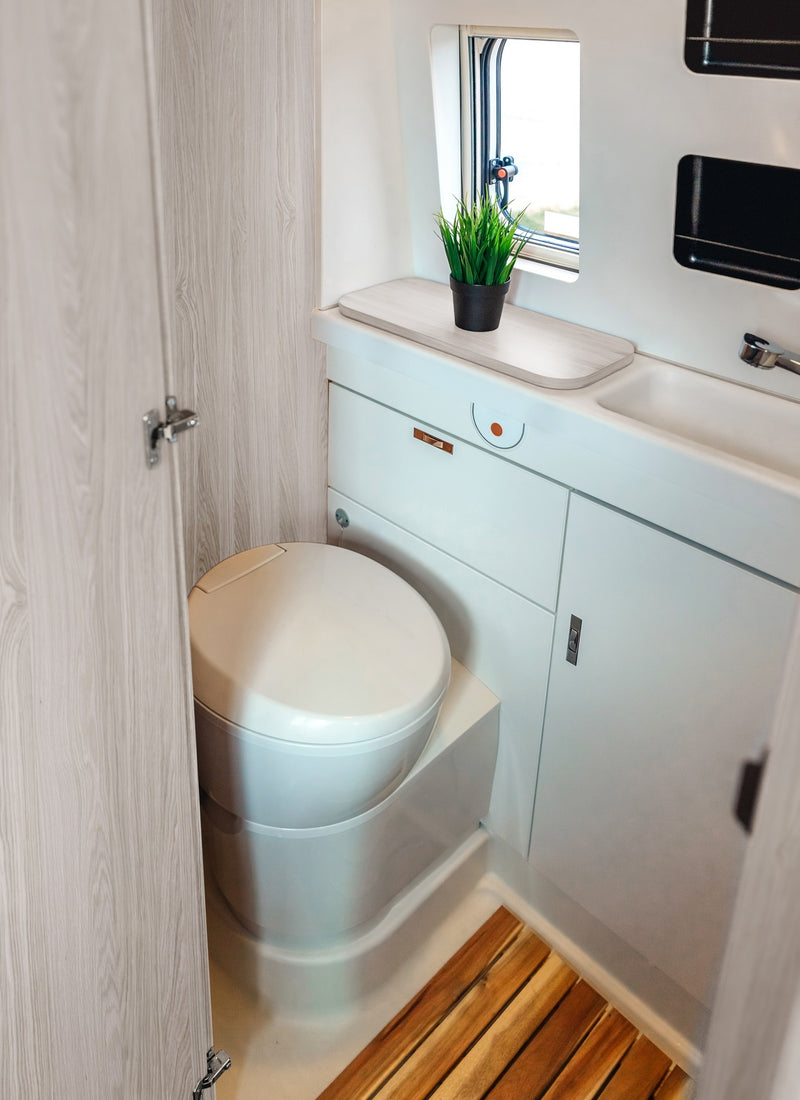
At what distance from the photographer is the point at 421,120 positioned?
1.56m

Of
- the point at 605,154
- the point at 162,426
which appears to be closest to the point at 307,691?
the point at 162,426

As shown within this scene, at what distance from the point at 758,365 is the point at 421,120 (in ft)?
2.25

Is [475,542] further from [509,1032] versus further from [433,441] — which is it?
[509,1032]

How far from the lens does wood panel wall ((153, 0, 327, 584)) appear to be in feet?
4.28

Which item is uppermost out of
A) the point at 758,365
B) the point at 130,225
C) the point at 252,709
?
the point at 130,225

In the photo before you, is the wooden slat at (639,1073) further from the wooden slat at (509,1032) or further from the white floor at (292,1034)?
the white floor at (292,1034)

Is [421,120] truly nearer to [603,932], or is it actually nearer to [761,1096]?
[603,932]

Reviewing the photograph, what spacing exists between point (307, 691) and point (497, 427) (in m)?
0.48

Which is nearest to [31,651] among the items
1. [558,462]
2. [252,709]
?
[252,709]

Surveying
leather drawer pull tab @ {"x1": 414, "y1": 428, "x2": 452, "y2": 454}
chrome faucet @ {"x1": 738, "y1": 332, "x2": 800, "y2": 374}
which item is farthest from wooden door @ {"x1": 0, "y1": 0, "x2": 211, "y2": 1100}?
chrome faucet @ {"x1": 738, "y1": 332, "x2": 800, "y2": 374}

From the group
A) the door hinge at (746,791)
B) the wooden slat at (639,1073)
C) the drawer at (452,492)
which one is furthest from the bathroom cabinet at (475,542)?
the door hinge at (746,791)

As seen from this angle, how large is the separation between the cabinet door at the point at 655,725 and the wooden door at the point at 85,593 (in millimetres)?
630

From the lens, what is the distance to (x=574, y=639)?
1411mm

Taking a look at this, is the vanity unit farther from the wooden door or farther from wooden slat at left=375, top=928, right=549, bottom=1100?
the wooden door
